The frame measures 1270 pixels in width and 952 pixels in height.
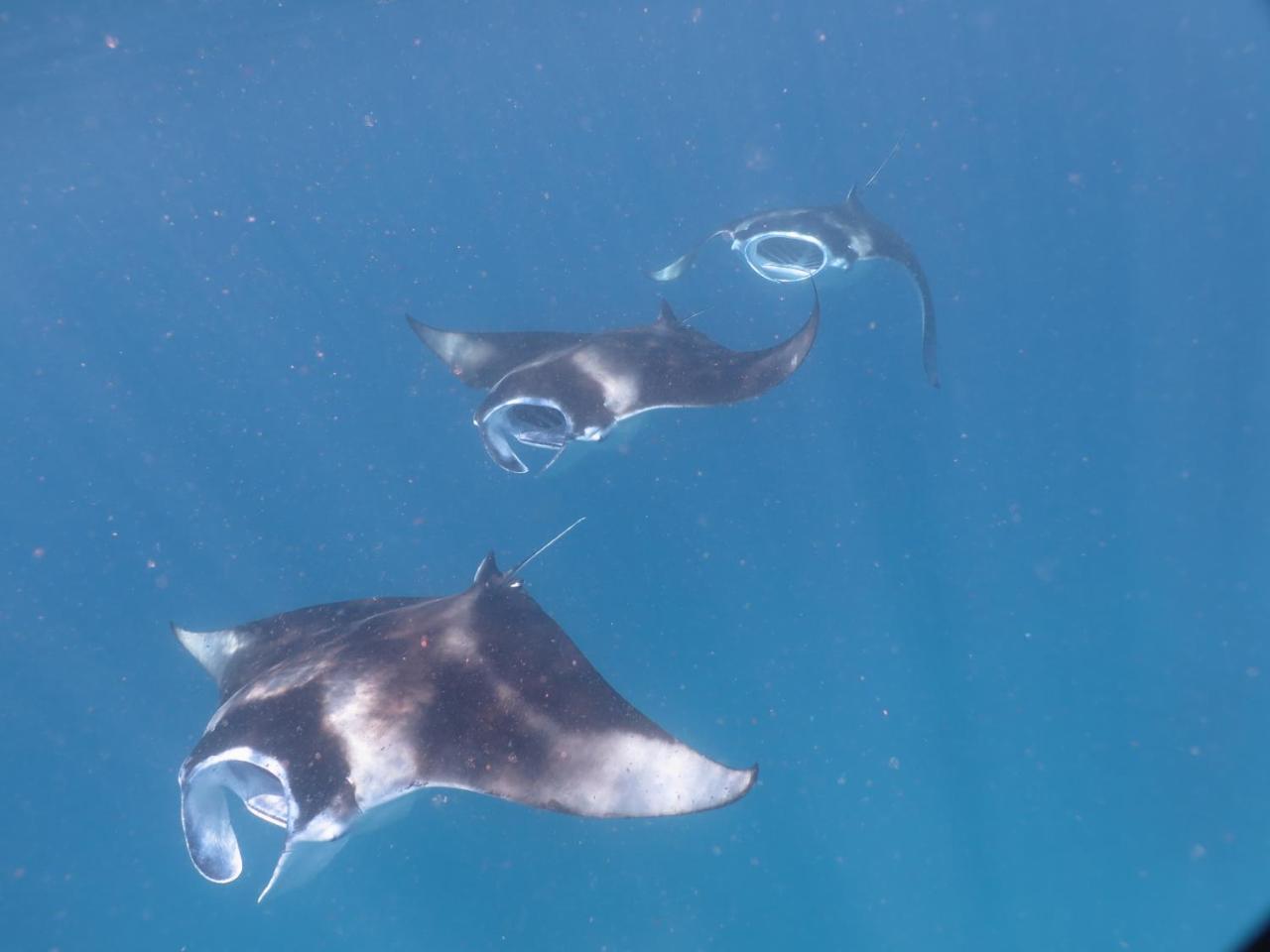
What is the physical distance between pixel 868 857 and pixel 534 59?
155 feet

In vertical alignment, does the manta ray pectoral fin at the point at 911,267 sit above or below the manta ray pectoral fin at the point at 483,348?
below

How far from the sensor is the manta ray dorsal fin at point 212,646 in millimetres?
5078

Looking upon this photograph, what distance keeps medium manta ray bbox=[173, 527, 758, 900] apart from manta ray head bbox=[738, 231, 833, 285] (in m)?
5.50

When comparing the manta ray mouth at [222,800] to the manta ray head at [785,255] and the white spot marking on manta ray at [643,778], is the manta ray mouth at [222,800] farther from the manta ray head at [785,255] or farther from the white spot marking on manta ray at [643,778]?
the manta ray head at [785,255]

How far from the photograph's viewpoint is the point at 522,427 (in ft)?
21.4

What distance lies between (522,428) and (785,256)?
183 inches

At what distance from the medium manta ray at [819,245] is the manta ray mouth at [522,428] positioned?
344 centimetres

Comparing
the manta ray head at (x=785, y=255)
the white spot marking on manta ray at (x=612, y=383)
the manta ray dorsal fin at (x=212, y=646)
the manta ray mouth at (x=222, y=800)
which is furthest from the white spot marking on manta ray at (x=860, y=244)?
the manta ray mouth at (x=222, y=800)

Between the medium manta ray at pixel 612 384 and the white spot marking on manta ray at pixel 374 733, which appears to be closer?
the white spot marking on manta ray at pixel 374 733

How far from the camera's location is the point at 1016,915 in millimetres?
8680

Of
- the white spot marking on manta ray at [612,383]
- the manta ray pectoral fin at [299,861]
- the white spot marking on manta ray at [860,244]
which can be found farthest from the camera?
the white spot marking on manta ray at [860,244]

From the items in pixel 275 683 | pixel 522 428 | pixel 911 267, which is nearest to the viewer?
pixel 275 683

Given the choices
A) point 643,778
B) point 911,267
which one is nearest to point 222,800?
point 643,778

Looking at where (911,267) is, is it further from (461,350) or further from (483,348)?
(461,350)
